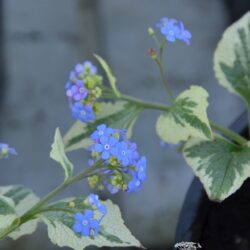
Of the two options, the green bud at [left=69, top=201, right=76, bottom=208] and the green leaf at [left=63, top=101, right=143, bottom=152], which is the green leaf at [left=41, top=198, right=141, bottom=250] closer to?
the green bud at [left=69, top=201, right=76, bottom=208]

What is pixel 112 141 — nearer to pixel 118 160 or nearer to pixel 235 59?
pixel 118 160

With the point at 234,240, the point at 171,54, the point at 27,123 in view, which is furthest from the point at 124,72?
the point at 234,240

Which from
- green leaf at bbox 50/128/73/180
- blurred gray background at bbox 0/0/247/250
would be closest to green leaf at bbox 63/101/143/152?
green leaf at bbox 50/128/73/180

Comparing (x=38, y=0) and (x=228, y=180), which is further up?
(x=38, y=0)

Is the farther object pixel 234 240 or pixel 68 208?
pixel 234 240

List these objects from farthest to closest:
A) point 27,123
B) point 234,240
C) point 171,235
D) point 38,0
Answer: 1. point 38,0
2. point 27,123
3. point 171,235
4. point 234,240

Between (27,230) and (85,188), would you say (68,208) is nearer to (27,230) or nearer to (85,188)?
(27,230)
